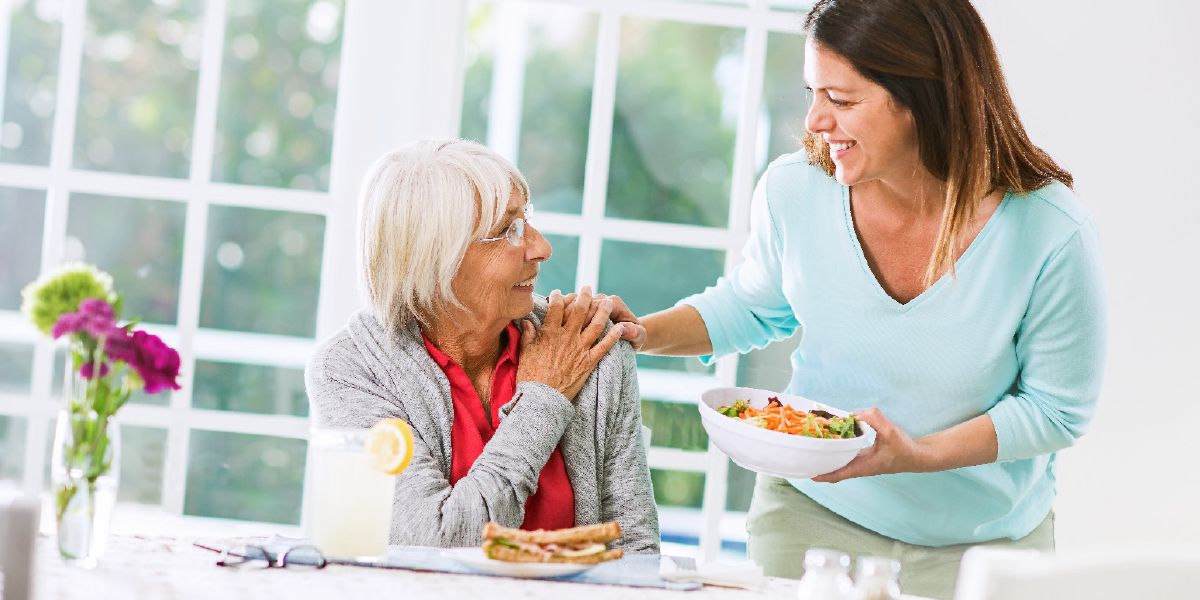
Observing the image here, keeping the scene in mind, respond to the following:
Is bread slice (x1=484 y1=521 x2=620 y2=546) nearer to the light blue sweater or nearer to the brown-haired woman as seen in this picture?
the brown-haired woman

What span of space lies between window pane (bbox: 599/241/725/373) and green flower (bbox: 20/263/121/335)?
180 centimetres

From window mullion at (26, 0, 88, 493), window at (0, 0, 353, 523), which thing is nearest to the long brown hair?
window at (0, 0, 353, 523)

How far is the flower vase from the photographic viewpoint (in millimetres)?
1333

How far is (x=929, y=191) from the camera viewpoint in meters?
2.09

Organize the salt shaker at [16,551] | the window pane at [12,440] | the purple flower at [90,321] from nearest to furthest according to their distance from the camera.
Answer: the salt shaker at [16,551] < the purple flower at [90,321] < the window pane at [12,440]

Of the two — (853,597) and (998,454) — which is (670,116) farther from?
(853,597)

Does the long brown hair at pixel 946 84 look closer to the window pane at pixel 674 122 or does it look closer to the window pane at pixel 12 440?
the window pane at pixel 674 122

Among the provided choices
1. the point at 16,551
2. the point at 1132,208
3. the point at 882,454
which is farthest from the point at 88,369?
the point at 1132,208

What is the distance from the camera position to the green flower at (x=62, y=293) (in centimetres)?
132

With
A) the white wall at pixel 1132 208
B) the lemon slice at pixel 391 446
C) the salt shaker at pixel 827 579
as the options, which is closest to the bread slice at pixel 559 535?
the lemon slice at pixel 391 446

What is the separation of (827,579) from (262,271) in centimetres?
212

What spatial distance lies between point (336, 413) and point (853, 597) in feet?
2.90

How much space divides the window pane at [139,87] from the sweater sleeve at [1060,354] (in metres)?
2.13

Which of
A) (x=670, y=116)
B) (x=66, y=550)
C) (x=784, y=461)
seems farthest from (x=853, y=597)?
(x=670, y=116)
